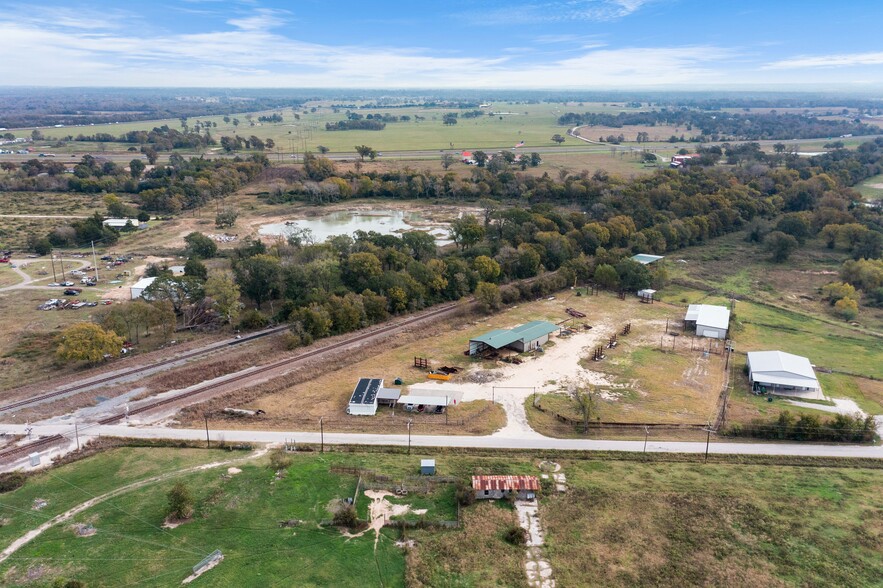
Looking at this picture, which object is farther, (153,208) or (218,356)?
(153,208)

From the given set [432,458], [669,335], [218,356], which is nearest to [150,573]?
[432,458]

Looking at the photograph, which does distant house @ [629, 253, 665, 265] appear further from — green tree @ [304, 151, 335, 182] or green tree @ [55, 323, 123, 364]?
green tree @ [304, 151, 335, 182]

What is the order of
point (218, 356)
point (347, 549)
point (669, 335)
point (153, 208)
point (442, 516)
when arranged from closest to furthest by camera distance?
point (347, 549), point (442, 516), point (218, 356), point (669, 335), point (153, 208)

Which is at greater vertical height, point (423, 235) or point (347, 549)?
point (423, 235)

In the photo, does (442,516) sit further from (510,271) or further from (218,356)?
(510,271)

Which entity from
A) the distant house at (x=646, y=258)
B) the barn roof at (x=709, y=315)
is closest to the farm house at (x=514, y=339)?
the barn roof at (x=709, y=315)

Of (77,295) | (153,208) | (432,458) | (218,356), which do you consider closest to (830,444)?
(432,458)

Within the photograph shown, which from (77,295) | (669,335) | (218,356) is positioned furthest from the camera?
(77,295)

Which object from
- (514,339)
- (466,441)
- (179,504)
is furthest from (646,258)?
(179,504)

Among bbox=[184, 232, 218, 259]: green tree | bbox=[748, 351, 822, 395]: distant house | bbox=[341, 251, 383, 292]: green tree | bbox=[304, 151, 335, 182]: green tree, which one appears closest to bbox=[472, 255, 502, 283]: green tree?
bbox=[341, 251, 383, 292]: green tree
